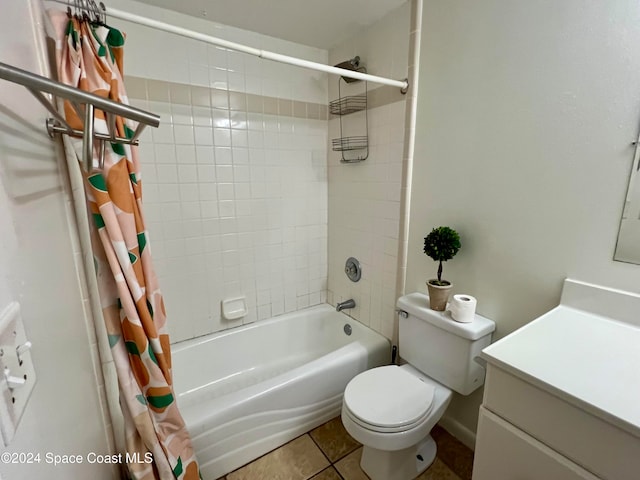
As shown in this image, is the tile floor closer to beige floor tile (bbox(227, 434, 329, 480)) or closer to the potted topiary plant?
beige floor tile (bbox(227, 434, 329, 480))

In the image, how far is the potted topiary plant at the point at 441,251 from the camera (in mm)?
1364

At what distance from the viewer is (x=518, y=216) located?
48.4 inches

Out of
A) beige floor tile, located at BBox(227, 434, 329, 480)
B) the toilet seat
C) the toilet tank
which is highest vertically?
the toilet tank

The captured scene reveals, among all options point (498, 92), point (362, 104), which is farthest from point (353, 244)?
point (498, 92)

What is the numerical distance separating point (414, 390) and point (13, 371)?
4.42 feet

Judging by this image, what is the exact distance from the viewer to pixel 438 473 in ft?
4.66

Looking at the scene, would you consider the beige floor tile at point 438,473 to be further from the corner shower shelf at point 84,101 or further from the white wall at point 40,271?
the corner shower shelf at point 84,101

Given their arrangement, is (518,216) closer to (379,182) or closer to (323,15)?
(379,182)

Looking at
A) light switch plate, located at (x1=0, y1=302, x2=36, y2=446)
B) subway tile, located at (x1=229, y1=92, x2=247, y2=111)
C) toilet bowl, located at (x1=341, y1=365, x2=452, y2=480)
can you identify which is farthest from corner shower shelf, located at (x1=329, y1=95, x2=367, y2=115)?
light switch plate, located at (x1=0, y1=302, x2=36, y2=446)

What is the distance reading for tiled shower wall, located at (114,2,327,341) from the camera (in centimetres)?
167

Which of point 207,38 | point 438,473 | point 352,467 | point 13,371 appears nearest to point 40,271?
point 13,371

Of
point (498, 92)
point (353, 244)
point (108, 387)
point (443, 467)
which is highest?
point (498, 92)

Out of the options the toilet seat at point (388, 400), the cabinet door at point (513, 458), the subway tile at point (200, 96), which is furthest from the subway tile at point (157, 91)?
the cabinet door at point (513, 458)

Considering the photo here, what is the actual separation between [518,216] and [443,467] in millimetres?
1242
